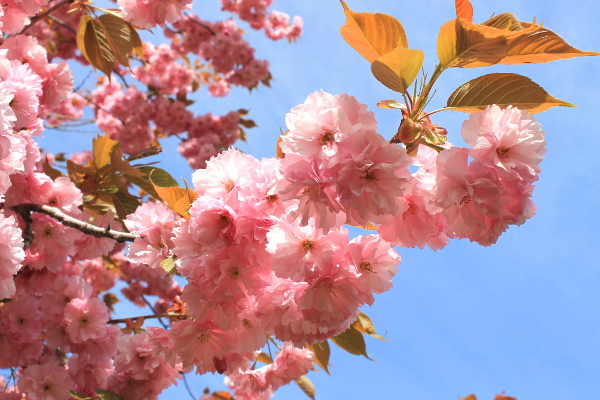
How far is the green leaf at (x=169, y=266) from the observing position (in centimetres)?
123

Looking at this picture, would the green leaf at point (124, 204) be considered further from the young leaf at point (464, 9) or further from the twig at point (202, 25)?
the twig at point (202, 25)

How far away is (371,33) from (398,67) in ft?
0.33

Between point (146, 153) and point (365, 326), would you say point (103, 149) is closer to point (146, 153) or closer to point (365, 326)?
point (146, 153)

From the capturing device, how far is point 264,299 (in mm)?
1195

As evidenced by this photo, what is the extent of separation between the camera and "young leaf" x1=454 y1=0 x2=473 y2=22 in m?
1.03

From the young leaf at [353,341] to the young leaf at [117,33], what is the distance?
1.62 m

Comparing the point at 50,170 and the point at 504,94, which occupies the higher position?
the point at 50,170

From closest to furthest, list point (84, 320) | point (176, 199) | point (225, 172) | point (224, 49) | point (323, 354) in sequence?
point (225, 172) < point (176, 199) < point (323, 354) < point (84, 320) < point (224, 49)

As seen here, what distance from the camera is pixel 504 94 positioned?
107 cm

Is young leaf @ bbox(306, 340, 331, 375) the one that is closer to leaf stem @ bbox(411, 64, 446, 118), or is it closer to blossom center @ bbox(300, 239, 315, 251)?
blossom center @ bbox(300, 239, 315, 251)

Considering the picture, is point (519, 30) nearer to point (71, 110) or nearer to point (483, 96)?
point (483, 96)

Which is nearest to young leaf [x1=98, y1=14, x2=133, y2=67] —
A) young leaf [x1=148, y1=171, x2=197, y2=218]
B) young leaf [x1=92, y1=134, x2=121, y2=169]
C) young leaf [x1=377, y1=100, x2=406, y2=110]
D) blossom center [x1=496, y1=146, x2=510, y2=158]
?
young leaf [x1=92, y1=134, x2=121, y2=169]

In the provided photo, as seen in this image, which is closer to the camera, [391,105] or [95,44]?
[391,105]

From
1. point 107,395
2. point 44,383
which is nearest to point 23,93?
point 107,395
